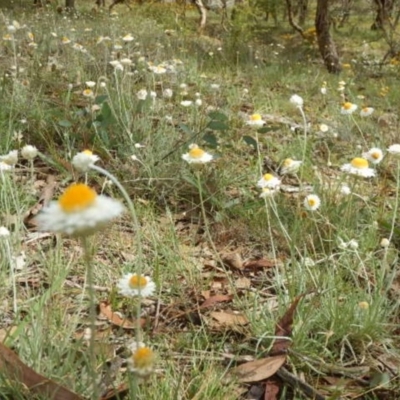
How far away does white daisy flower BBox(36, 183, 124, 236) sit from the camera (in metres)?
0.71

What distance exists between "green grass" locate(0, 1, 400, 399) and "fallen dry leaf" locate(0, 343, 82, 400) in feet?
0.08

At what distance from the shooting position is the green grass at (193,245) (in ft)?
4.22

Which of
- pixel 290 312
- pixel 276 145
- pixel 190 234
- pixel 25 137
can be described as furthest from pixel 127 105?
pixel 290 312

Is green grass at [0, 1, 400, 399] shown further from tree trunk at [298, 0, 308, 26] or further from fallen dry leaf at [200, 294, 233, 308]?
tree trunk at [298, 0, 308, 26]

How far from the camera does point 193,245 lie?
6.59 ft

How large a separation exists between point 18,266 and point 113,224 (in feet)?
1.88

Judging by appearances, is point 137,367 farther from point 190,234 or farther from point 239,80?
point 239,80

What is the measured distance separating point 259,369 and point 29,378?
566 millimetres

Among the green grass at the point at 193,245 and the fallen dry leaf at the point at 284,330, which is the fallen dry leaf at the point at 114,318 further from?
the fallen dry leaf at the point at 284,330

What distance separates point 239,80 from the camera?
4.93 m

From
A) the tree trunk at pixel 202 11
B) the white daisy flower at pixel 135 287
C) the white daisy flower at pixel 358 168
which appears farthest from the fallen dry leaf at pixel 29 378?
the tree trunk at pixel 202 11

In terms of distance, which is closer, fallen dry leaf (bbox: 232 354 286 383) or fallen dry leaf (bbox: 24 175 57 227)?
fallen dry leaf (bbox: 232 354 286 383)

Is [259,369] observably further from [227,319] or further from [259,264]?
[259,264]

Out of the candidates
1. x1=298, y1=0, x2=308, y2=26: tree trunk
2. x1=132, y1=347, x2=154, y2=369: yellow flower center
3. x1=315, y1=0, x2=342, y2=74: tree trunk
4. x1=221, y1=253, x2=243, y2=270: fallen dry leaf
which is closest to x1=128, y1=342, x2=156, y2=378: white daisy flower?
x1=132, y1=347, x2=154, y2=369: yellow flower center
